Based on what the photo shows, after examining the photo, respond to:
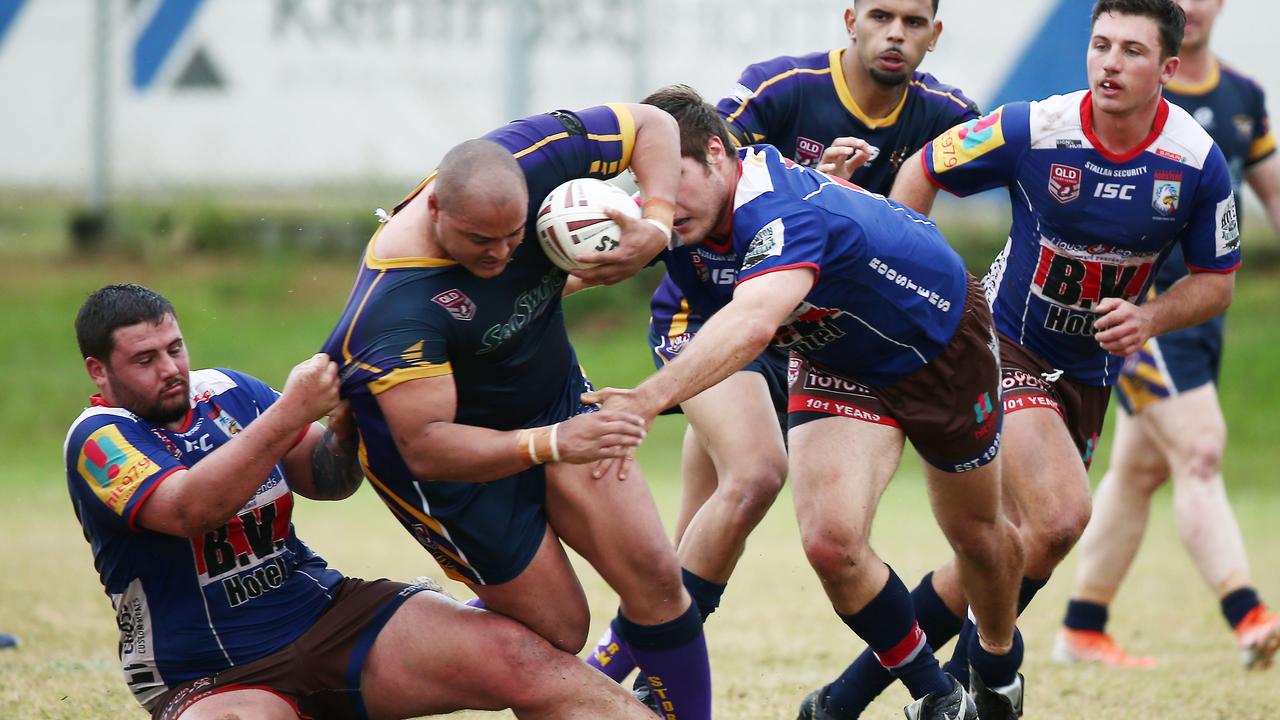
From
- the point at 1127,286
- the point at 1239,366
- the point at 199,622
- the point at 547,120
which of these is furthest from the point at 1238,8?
the point at 199,622

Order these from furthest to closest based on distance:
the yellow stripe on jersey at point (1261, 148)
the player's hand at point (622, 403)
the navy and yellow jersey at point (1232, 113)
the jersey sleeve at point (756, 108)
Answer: the yellow stripe on jersey at point (1261, 148)
the navy and yellow jersey at point (1232, 113)
the jersey sleeve at point (756, 108)
the player's hand at point (622, 403)

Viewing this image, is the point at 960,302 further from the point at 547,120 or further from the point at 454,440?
the point at 454,440

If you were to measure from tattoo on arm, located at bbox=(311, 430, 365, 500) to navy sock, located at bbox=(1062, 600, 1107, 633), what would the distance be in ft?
13.3

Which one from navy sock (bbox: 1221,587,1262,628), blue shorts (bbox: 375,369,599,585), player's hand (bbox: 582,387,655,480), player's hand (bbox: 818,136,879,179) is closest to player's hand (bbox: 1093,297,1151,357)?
player's hand (bbox: 818,136,879,179)

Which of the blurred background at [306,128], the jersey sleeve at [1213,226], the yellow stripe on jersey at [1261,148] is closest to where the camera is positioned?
the jersey sleeve at [1213,226]

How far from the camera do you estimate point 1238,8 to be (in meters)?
14.8

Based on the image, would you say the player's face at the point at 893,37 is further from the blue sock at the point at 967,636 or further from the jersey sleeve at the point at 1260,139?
the jersey sleeve at the point at 1260,139

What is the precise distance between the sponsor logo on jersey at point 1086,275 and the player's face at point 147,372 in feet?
10.2

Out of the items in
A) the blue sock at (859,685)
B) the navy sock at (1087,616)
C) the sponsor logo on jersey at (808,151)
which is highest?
the sponsor logo on jersey at (808,151)

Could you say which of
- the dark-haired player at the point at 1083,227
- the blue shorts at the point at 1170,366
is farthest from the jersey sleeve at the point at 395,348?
the blue shorts at the point at 1170,366

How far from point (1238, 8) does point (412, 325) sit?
13.3 metres

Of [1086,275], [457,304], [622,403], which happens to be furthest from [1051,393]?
[457,304]

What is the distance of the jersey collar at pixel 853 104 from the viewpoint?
19.0ft

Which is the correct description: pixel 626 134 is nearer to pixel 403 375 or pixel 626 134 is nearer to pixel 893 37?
pixel 403 375
